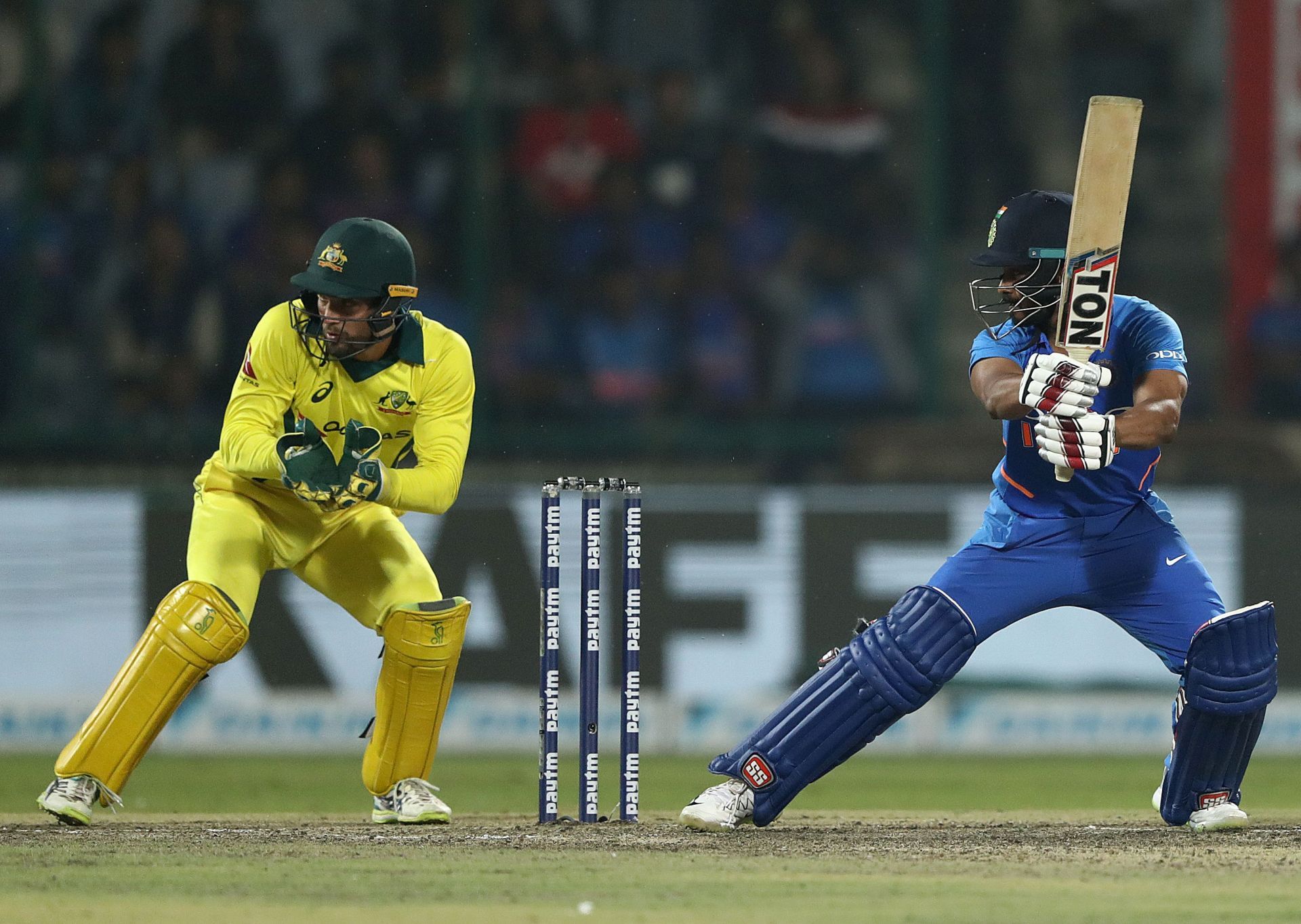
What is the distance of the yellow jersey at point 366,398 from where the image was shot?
5281mm

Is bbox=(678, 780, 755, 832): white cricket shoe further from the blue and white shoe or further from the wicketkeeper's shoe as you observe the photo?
the wicketkeeper's shoe

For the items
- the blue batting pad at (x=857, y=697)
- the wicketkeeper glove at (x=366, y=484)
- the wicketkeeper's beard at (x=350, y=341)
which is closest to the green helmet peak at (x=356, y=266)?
the wicketkeeper's beard at (x=350, y=341)

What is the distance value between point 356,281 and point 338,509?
605 millimetres

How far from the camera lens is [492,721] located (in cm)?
857

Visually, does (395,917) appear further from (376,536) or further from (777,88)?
(777,88)

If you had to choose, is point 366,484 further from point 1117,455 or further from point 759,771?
point 1117,455

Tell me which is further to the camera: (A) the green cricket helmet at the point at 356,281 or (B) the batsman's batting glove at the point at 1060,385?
(A) the green cricket helmet at the point at 356,281

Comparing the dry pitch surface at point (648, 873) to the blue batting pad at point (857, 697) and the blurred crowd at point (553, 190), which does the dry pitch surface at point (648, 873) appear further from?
the blurred crowd at point (553, 190)

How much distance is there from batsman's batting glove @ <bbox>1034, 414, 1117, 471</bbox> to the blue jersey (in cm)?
29

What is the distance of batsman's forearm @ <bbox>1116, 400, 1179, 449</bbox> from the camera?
479cm

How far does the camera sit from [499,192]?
10.6 meters

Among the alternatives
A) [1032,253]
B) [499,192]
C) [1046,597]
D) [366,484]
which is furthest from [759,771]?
[499,192]

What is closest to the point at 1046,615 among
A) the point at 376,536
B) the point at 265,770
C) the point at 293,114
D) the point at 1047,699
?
the point at 1047,699

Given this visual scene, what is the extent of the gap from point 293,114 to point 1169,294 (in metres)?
4.79
